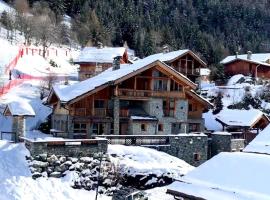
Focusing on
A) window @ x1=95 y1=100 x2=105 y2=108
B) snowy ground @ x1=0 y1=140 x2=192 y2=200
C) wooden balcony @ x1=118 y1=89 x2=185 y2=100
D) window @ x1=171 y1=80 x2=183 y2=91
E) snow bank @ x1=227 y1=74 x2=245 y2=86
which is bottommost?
snowy ground @ x1=0 y1=140 x2=192 y2=200

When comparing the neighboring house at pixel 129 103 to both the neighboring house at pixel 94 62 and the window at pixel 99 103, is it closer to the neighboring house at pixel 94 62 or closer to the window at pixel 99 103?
the window at pixel 99 103

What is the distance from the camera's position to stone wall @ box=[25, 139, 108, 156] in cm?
2559

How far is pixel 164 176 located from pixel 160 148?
142 inches

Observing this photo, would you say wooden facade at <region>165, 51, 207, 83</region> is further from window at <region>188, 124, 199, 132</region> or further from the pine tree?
window at <region>188, 124, 199, 132</region>

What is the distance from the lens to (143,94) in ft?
123

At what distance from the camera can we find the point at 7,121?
142ft

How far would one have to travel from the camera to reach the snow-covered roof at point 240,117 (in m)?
42.7

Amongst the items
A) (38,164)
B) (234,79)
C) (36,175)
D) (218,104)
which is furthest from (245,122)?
(36,175)

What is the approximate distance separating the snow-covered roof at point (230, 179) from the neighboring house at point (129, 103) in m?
20.0

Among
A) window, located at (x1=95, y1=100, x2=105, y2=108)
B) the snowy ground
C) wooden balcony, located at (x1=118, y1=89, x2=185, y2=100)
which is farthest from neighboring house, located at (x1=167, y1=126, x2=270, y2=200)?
window, located at (x1=95, y1=100, x2=105, y2=108)

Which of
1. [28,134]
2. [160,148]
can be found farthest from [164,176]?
[28,134]

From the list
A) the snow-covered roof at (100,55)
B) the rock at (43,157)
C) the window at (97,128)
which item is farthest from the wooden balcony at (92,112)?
the snow-covered roof at (100,55)

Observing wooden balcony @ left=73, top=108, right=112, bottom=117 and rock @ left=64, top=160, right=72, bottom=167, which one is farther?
wooden balcony @ left=73, top=108, right=112, bottom=117

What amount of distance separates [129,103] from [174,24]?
75889 mm
